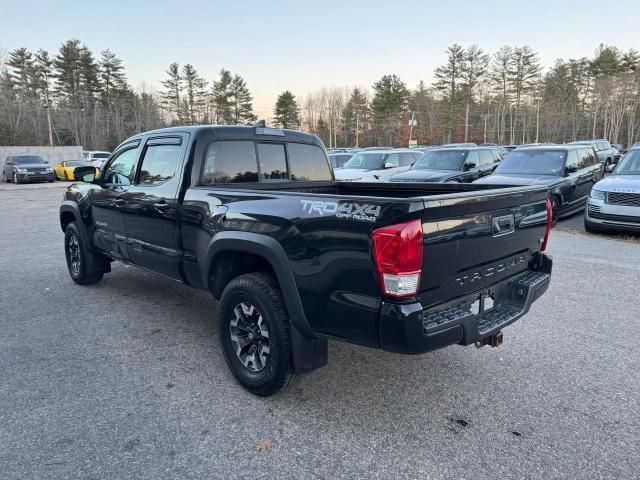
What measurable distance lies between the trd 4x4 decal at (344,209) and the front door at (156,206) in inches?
65.6

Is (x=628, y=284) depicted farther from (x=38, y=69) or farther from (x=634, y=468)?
(x=38, y=69)

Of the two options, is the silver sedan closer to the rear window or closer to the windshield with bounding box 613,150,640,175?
the windshield with bounding box 613,150,640,175

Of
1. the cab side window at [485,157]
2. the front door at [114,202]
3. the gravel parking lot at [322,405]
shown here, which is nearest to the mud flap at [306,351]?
the gravel parking lot at [322,405]

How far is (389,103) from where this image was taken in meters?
66.0

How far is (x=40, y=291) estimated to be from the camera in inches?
225

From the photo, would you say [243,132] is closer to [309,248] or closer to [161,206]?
[161,206]

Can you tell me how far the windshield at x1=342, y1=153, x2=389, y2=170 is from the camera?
15.6 meters

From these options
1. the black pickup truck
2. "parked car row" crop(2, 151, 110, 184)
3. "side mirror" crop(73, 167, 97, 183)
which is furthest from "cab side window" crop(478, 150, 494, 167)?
"parked car row" crop(2, 151, 110, 184)

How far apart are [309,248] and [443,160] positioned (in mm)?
11404

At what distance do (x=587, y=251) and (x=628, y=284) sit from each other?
207cm

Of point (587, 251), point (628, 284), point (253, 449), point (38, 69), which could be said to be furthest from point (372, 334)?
point (38, 69)

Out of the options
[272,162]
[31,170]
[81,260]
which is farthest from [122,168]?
[31,170]

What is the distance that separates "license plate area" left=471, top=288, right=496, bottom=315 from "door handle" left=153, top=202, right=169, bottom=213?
270cm

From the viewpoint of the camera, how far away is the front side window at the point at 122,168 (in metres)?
4.66
